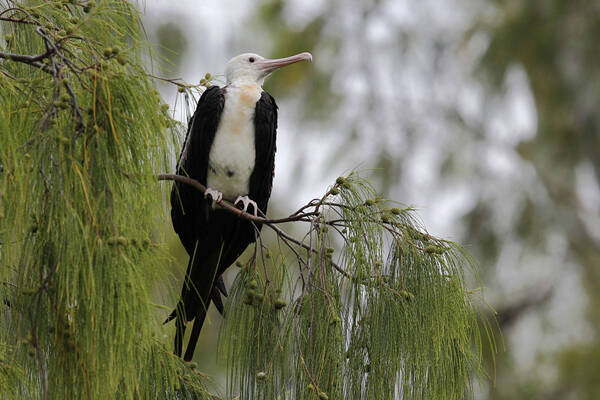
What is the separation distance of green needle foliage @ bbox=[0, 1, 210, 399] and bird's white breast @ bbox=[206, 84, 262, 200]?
1.06 meters

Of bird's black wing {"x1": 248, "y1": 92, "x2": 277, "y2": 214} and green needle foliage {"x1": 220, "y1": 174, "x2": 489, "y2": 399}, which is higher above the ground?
bird's black wing {"x1": 248, "y1": 92, "x2": 277, "y2": 214}

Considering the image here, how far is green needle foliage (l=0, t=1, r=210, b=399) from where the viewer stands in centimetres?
137

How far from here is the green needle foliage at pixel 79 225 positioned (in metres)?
1.37

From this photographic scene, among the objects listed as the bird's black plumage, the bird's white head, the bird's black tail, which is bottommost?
the bird's black tail

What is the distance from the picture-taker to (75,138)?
1.41 metres

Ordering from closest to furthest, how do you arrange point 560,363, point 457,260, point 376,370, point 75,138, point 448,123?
1. point 75,138
2. point 376,370
3. point 457,260
4. point 560,363
5. point 448,123

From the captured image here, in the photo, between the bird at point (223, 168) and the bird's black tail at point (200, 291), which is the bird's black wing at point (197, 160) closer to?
the bird at point (223, 168)

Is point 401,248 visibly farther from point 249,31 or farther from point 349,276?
point 249,31

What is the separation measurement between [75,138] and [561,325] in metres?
5.45

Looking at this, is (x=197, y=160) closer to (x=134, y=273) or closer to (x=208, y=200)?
(x=208, y=200)

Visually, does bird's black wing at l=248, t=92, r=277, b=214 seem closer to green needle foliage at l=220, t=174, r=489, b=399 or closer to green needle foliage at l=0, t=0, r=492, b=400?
green needle foliage at l=0, t=0, r=492, b=400

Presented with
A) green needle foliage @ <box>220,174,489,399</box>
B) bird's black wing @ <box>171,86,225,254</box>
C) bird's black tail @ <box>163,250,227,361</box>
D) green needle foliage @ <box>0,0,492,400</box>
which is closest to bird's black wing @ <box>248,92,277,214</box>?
bird's black wing @ <box>171,86,225,254</box>

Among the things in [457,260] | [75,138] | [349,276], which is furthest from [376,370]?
[75,138]

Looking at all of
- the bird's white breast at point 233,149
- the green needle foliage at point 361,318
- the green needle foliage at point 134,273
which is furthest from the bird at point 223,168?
the green needle foliage at point 361,318
